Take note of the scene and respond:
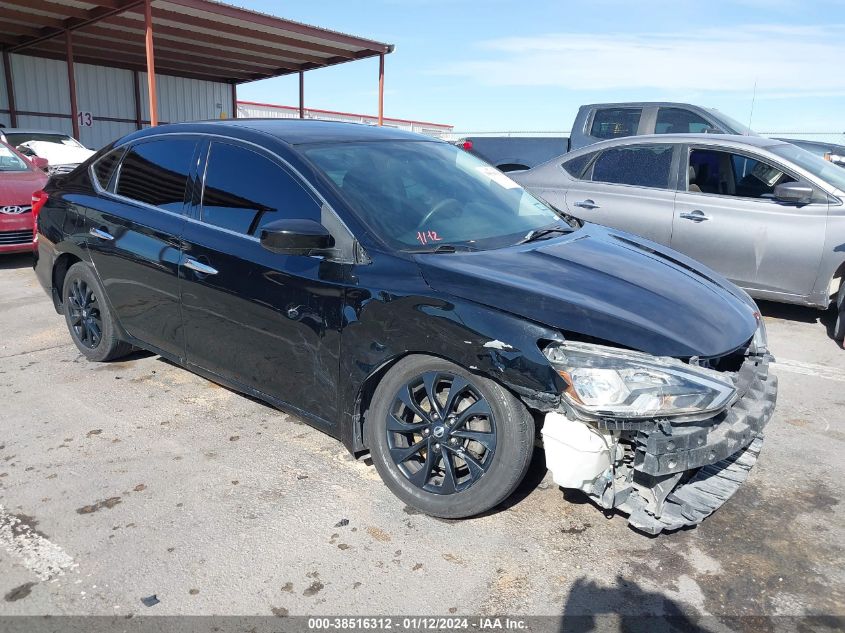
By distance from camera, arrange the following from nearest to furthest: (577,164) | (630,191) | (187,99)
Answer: (630,191), (577,164), (187,99)

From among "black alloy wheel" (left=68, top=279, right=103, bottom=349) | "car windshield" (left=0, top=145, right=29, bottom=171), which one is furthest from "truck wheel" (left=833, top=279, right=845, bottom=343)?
"car windshield" (left=0, top=145, right=29, bottom=171)

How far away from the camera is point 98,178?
4.32 metres

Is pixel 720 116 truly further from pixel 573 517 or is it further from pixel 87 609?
pixel 87 609

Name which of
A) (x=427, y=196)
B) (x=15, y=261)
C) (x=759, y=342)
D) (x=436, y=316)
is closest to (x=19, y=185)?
(x=15, y=261)

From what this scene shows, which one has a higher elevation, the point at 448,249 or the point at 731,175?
the point at 731,175

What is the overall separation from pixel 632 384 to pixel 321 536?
137cm

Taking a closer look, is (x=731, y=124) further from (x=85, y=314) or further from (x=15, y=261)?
(x=15, y=261)

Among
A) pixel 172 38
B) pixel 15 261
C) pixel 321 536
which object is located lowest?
pixel 321 536

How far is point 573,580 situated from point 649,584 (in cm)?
27

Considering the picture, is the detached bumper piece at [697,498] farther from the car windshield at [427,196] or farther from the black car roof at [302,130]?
the black car roof at [302,130]

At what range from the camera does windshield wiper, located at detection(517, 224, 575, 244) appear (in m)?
3.27

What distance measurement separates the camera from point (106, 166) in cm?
430

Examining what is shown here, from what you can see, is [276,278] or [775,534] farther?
[276,278]

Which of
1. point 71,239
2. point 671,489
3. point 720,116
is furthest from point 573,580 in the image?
point 720,116
